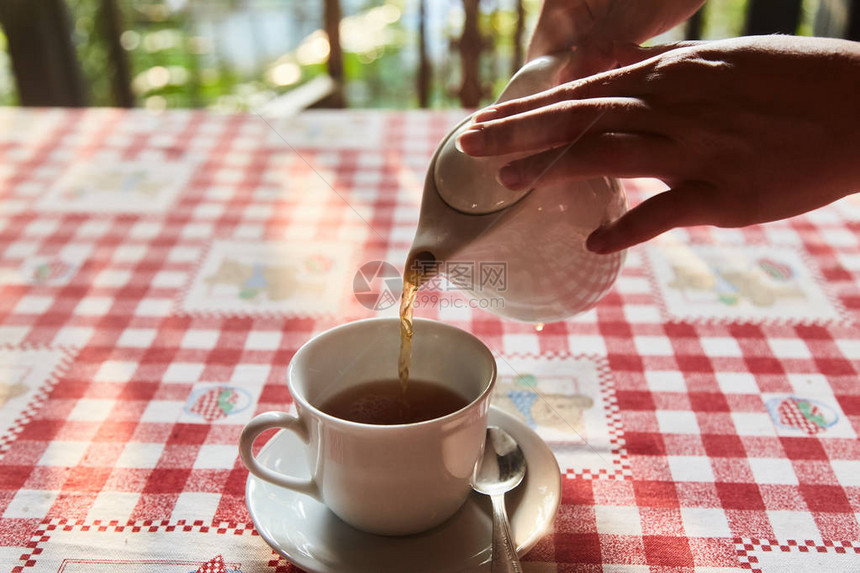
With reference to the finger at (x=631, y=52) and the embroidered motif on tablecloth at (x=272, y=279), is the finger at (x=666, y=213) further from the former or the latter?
the embroidered motif on tablecloth at (x=272, y=279)

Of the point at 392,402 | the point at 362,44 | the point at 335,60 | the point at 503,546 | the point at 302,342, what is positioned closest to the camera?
the point at 503,546

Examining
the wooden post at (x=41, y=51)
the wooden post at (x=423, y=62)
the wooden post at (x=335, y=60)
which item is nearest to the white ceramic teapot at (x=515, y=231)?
the wooden post at (x=423, y=62)

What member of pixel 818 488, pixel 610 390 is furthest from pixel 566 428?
pixel 818 488

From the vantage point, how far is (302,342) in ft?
2.18

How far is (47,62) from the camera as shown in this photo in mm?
1719

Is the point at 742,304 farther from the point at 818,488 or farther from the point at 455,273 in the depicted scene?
the point at 455,273

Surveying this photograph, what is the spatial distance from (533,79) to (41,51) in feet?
5.14

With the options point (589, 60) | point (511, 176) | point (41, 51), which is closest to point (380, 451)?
point (511, 176)

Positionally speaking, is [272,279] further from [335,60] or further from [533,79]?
[335,60]

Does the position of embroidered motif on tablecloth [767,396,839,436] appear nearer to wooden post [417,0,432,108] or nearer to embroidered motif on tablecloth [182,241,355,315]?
embroidered motif on tablecloth [182,241,355,315]

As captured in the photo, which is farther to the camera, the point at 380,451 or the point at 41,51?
the point at 41,51

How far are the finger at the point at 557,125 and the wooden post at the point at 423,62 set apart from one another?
60cm

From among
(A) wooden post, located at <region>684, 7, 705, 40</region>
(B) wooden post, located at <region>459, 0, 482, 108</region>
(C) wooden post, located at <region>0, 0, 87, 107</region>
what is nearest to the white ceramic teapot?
(A) wooden post, located at <region>684, 7, 705, 40</region>

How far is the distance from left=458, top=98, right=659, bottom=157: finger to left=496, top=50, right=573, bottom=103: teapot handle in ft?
0.17
